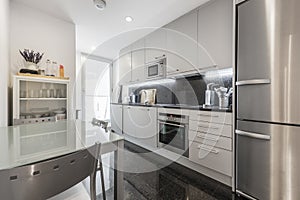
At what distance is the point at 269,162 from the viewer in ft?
4.76

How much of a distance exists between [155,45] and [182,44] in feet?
2.64

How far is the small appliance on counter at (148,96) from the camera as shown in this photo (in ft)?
12.5

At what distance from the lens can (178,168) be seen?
2.38 metres

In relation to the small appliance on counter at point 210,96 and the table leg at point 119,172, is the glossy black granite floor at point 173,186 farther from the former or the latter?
the small appliance on counter at point 210,96

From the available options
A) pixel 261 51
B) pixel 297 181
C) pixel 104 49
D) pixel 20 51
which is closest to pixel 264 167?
pixel 297 181

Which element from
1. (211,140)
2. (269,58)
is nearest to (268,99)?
(269,58)

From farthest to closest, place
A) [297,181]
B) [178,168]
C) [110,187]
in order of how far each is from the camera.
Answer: [178,168] → [110,187] → [297,181]

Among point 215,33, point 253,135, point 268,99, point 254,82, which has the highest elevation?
point 215,33

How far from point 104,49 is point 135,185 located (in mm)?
3821

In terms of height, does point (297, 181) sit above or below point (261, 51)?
below

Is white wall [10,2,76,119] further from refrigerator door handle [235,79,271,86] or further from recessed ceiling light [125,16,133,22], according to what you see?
refrigerator door handle [235,79,271,86]

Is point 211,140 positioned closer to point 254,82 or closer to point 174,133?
point 174,133

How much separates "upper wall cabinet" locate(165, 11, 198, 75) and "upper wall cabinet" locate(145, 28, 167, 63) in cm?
15

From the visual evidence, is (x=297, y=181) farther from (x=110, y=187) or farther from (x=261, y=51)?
(x=110, y=187)
